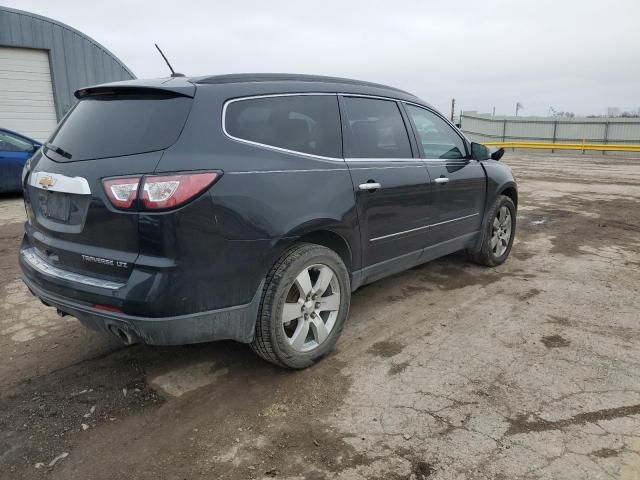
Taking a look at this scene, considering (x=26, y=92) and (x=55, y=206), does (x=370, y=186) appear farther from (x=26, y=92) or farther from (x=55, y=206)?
(x=26, y=92)

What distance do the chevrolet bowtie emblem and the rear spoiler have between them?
2.03 ft

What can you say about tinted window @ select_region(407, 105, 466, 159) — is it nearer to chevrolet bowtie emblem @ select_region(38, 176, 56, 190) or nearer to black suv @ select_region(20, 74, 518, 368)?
black suv @ select_region(20, 74, 518, 368)

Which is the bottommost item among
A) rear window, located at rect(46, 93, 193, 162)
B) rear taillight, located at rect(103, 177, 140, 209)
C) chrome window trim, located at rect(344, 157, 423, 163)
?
rear taillight, located at rect(103, 177, 140, 209)

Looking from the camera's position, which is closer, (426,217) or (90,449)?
(90,449)

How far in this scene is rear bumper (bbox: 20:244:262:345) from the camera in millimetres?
2639

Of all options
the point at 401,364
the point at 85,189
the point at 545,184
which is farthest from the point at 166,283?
the point at 545,184

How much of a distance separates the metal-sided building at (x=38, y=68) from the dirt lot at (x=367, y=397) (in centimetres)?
1219

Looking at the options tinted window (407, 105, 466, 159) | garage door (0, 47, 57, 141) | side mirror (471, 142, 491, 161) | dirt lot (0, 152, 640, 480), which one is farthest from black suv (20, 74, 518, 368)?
garage door (0, 47, 57, 141)

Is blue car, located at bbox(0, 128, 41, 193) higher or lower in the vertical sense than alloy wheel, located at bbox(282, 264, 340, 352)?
higher

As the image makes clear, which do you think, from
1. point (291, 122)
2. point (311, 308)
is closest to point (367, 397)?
point (311, 308)

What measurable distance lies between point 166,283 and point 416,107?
9.46ft

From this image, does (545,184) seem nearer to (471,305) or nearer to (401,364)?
(471,305)

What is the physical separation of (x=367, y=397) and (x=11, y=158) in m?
9.53

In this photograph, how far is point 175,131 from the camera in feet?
8.96
